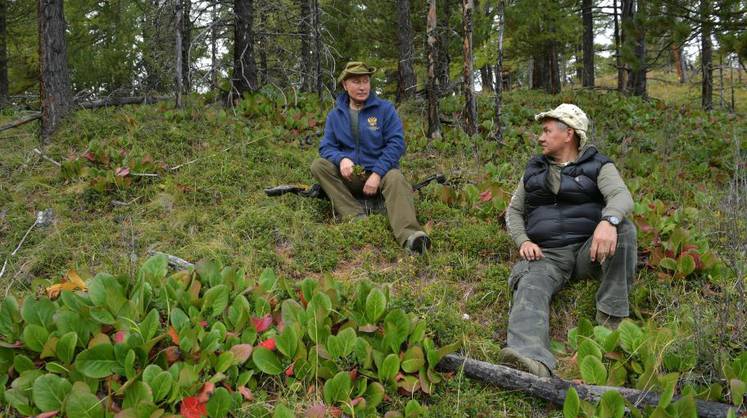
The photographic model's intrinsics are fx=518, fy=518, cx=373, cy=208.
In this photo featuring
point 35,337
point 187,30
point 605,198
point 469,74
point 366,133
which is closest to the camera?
point 35,337

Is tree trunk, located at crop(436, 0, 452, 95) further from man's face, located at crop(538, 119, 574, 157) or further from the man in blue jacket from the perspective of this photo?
man's face, located at crop(538, 119, 574, 157)

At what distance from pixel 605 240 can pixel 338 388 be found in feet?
6.47

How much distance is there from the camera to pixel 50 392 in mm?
2432

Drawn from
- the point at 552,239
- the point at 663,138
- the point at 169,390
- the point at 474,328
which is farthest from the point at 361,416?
the point at 663,138

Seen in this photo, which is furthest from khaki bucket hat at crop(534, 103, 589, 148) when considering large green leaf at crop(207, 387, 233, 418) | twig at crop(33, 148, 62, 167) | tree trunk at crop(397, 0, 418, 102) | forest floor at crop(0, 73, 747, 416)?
tree trunk at crop(397, 0, 418, 102)

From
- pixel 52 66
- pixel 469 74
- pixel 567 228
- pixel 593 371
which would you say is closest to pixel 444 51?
pixel 469 74

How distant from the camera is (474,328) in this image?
3.54 metres

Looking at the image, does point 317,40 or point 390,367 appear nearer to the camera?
point 390,367

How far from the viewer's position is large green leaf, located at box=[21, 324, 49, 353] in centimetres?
274

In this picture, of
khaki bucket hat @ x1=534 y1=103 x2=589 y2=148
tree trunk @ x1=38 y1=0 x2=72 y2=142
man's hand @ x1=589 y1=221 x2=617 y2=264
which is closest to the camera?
man's hand @ x1=589 y1=221 x2=617 y2=264

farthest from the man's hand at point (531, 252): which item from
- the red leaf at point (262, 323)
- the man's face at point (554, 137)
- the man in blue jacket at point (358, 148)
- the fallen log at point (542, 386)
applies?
the red leaf at point (262, 323)

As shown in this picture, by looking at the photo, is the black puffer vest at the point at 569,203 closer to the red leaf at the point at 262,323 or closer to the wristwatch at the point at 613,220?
the wristwatch at the point at 613,220

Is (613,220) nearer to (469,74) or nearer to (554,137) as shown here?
(554,137)

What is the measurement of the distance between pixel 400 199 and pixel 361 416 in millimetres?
2633
